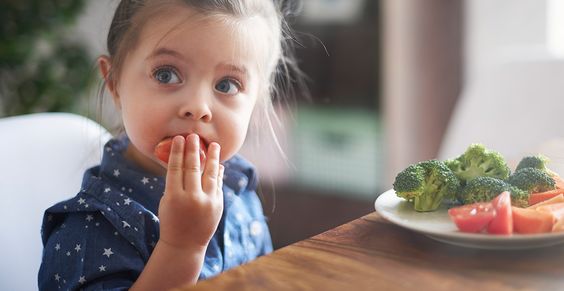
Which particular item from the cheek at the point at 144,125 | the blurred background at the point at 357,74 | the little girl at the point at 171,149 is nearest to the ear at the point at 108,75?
Answer: the little girl at the point at 171,149

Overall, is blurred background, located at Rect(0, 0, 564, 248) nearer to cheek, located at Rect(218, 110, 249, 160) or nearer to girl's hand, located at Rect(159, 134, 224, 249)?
cheek, located at Rect(218, 110, 249, 160)

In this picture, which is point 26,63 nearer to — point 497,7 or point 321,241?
point 497,7

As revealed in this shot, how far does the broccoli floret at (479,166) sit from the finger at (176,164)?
1.21ft

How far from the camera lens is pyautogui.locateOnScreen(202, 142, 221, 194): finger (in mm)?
901

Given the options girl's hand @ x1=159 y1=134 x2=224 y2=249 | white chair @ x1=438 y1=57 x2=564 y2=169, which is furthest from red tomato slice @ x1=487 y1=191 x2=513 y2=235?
white chair @ x1=438 y1=57 x2=564 y2=169

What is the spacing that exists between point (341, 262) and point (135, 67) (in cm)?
50

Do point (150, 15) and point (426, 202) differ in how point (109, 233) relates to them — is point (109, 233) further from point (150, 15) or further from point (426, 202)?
point (426, 202)

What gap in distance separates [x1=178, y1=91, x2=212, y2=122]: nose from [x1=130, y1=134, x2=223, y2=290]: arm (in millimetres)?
49

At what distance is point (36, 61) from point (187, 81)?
1980mm

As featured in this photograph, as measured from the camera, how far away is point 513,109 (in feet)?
5.30

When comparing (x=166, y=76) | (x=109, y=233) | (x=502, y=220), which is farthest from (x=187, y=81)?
(x=502, y=220)

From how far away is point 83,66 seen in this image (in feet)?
9.37

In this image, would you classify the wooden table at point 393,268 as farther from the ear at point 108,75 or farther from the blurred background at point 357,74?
the blurred background at point 357,74

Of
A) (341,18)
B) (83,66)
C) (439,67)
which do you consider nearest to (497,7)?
(439,67)
